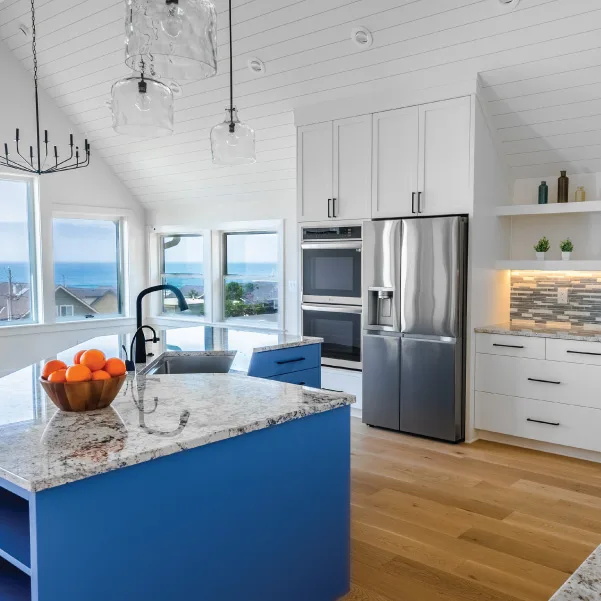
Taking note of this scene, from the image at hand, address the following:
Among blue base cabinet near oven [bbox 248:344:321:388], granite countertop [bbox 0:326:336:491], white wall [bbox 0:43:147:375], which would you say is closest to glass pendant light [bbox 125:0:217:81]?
granite countertop [bbox 0:326:336:491]

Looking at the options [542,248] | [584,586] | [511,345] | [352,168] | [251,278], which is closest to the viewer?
[584,586]

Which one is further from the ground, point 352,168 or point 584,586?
point 352,168

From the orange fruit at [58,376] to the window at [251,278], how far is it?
4.43 metres

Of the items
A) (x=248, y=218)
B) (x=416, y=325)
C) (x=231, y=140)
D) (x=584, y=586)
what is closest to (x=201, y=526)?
(x=584, y=586)

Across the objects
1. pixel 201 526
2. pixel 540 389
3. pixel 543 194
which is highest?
pixel 543 194

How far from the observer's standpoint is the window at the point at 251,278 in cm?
648

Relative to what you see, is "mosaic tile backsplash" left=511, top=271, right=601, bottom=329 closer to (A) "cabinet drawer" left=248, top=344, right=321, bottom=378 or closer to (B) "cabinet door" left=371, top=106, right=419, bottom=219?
(B) "cabinet door" left=371, top=106, right=419, bottom=219

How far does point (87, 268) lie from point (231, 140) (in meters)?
4.56

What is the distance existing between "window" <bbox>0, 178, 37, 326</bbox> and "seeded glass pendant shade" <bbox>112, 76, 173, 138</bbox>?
4.30 metres

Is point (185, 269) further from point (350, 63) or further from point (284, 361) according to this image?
point (284, 361)

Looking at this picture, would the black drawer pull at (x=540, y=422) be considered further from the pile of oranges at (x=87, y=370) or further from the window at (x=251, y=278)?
the pile of oranges at (x=87, y=370)

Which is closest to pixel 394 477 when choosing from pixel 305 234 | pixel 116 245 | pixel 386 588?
pixel 386 588

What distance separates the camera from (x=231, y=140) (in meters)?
Answer: 2.90

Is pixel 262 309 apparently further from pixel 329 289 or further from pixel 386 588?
pixel 386 588
